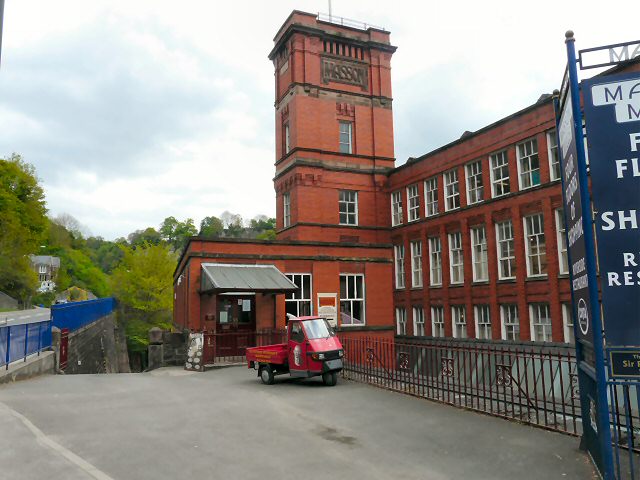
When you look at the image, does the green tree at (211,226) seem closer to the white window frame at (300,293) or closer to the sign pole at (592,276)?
the white window frame at (300,293)

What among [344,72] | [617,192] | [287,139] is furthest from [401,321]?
[617,192]

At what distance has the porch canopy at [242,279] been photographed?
2109 cm

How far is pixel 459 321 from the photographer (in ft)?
106

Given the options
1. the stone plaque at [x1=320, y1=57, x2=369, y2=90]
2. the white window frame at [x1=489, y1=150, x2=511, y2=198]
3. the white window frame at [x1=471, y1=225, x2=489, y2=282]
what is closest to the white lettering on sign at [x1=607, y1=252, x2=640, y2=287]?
the white window frame at [x1=489, y1=150, x2=511, y2=198]

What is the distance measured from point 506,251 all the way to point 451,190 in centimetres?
628

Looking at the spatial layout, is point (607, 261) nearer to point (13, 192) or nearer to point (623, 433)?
point (623, 433)

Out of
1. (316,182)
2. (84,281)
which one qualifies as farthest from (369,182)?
(84,281)

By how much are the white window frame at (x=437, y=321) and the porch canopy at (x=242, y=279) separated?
47.3 ft

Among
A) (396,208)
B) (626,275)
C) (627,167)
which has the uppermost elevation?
(396,208)

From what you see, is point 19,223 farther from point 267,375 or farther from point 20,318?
point 267,375

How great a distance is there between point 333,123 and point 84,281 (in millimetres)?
93076

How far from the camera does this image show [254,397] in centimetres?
1279

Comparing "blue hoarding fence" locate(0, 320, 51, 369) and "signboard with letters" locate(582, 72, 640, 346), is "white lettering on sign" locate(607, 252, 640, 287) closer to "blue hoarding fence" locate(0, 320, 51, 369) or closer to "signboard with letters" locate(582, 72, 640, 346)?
"signboard with letters" locate(582, 72, 640, 346)

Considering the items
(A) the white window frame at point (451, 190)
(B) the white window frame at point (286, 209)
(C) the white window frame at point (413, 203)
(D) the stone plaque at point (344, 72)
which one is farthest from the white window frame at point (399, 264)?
(D) the stone plaque at point (344, 72)
